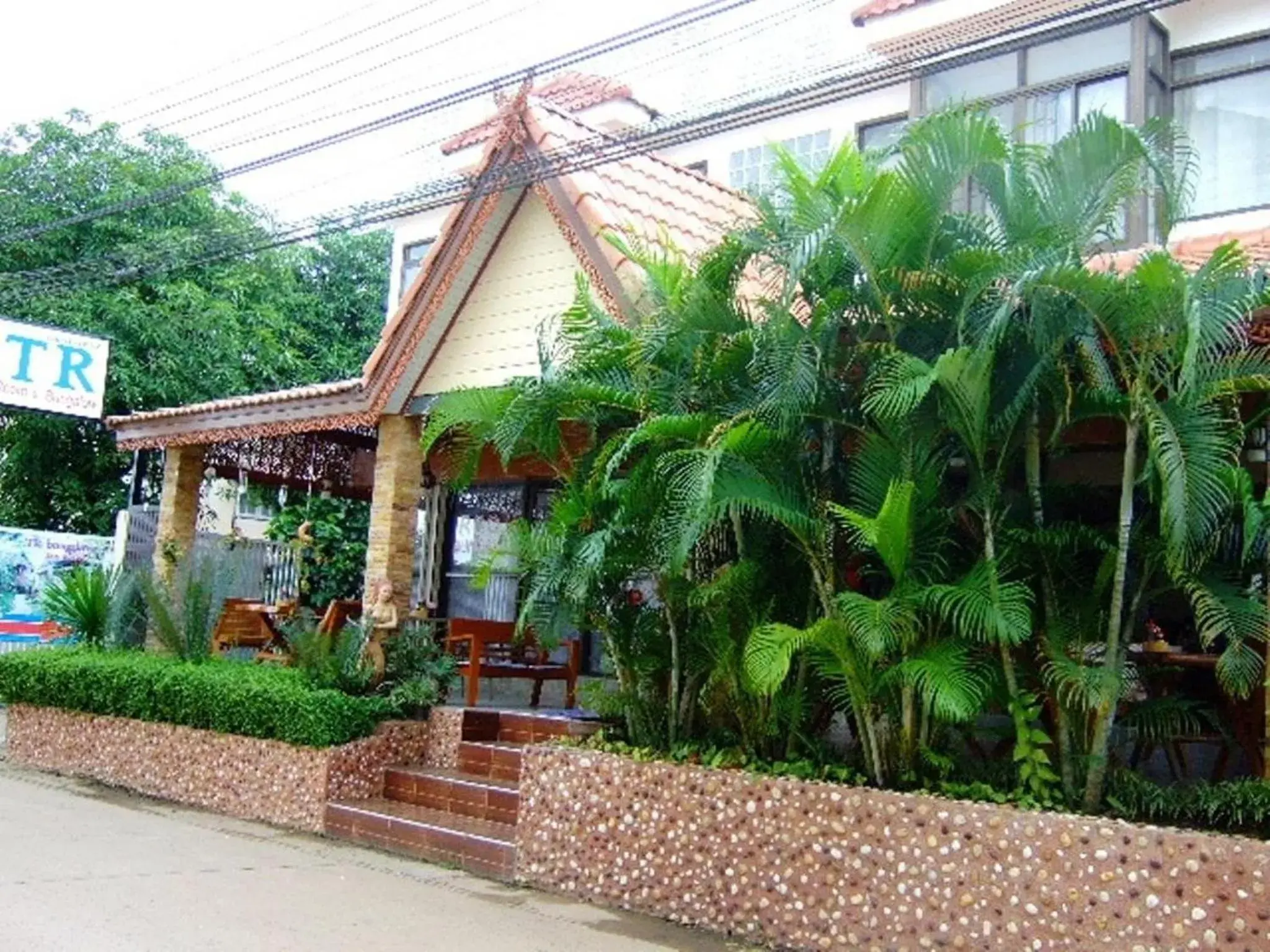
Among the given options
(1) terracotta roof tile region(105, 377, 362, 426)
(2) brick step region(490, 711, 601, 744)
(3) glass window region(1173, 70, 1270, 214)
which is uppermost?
(3) glass window region(1173, 70, 1270, 214)

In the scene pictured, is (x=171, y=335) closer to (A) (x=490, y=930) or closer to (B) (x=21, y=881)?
(B) (x=21, y=881)

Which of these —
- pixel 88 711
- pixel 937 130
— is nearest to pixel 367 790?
pixel 88 711

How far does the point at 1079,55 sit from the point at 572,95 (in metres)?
8.04

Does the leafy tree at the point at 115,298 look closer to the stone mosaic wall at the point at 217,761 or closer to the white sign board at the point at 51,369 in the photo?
the white sign board at the point at 51,369

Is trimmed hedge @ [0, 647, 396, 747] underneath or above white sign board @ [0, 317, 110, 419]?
underneath

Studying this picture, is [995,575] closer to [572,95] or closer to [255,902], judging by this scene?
[255,902]

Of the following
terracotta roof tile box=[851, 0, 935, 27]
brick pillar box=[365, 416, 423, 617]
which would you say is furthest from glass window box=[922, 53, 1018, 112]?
brick pillar box=[365, 416, 423, 617]

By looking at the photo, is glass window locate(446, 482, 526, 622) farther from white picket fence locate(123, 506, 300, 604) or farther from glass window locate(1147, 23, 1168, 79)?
glass window locate(1147, 23, 1168, 79)

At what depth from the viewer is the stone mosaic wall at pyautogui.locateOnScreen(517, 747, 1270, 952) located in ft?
18.0

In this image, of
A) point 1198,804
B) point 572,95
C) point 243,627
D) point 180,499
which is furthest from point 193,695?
point 572,95

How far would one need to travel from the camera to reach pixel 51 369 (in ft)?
47.4

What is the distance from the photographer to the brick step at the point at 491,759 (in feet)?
30.7

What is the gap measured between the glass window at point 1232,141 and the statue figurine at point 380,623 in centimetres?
790

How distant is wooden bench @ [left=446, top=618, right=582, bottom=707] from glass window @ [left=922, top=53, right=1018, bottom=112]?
6.39 meters
